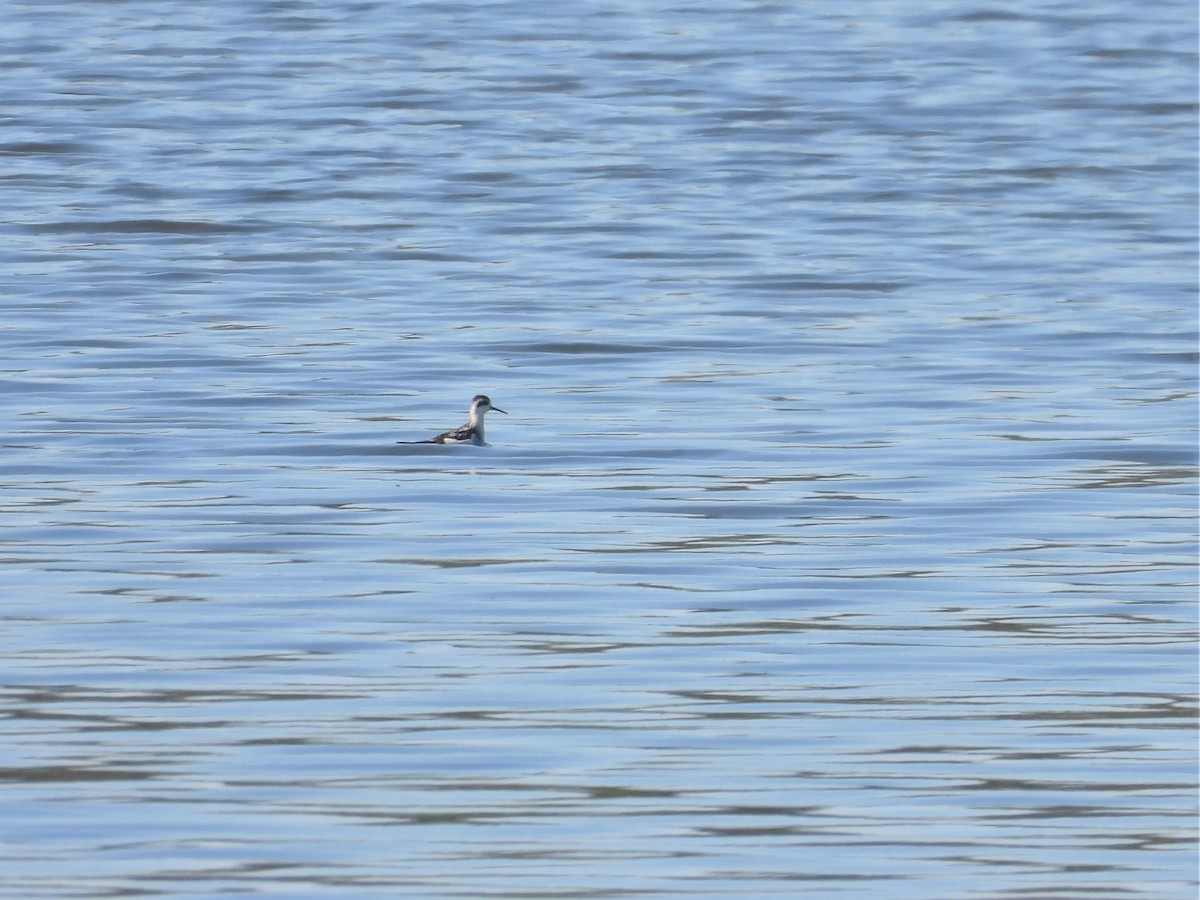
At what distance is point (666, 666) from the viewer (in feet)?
25.1

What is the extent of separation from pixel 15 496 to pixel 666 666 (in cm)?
389

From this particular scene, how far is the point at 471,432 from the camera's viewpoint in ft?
39.7

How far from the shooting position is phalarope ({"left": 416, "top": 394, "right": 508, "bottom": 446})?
1200 cm

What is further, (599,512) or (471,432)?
(471,432)

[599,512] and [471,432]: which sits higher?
[599,512]

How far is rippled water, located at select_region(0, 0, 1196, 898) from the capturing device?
613 centimetres

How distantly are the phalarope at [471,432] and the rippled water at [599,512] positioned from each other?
15 cm

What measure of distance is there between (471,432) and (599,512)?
6.19 ft

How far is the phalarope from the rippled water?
5.9 inches

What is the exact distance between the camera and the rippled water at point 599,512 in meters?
6.13

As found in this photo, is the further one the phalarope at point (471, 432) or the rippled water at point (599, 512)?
A: the phalarope at point (471, 432)

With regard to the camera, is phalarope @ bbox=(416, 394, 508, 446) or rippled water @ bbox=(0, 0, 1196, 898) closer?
rippled water @ bbox=(0, 0, 1196, 898)

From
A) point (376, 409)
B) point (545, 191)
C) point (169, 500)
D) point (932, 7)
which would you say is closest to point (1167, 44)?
point (932, 7)

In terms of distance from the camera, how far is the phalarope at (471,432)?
12000 millimetres
